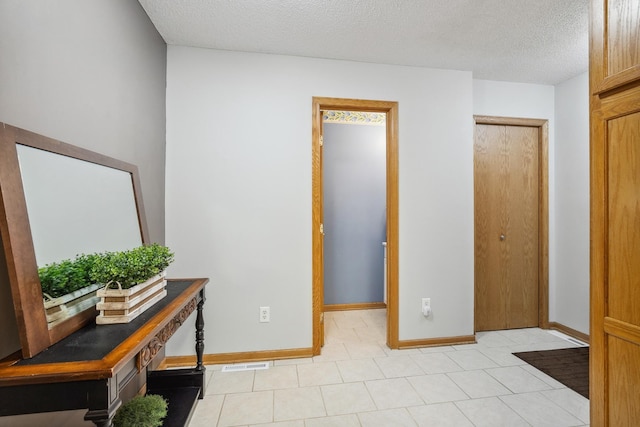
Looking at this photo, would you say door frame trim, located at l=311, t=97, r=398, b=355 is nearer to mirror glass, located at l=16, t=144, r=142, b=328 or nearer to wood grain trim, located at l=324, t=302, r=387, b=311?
wood grain trim, located at l=324, t=302, r=387, b=311

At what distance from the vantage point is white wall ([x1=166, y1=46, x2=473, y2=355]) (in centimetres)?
234

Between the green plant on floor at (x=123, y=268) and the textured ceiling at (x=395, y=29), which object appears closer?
the green plant on floor at (x=123, y=268)

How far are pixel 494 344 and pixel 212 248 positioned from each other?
270cm

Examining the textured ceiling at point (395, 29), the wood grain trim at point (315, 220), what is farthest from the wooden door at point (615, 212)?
the wood grain trim at point (315, 220)

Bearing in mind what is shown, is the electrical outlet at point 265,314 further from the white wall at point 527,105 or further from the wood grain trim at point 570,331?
the wood grain trim at point 570,331

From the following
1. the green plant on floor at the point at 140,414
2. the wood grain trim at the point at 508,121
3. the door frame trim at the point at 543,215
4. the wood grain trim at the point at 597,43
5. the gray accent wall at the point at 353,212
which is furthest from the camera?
the gray accent wall at the point at 353,212

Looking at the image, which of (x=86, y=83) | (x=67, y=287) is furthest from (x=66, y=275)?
(x=86, y=83)

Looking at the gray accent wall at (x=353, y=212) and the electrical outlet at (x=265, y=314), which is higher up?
the gray accent wall at (x=353, y=212)

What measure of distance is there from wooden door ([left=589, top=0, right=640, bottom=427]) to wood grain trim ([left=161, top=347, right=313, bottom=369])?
1.83m

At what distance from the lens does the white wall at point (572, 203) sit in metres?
2.78

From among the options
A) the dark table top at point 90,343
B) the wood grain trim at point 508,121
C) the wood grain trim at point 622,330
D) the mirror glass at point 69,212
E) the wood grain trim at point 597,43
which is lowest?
the wood grain trim at point 622,330

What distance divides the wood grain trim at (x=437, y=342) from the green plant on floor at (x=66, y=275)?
2.39m

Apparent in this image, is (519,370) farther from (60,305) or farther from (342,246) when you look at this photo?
(60,305)

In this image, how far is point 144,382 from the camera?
1.94m
